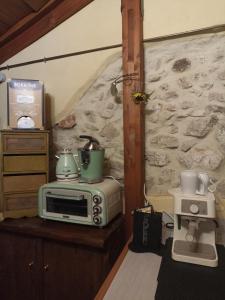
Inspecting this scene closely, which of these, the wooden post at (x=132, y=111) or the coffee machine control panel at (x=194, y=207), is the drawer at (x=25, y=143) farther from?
the coffee machine control panel at (x=194, y=207)

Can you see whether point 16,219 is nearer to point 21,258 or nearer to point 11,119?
point 21,258

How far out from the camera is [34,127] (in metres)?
1.70

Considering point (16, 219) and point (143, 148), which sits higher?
point (143, 148)

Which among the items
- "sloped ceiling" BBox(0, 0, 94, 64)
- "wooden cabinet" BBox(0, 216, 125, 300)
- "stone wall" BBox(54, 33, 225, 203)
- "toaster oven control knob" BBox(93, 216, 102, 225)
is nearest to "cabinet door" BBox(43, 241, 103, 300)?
"wooden cabinet" BBox(0, 216, 125, 300)

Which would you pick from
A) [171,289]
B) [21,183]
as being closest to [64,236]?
[21,183]

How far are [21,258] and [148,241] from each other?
0.81m

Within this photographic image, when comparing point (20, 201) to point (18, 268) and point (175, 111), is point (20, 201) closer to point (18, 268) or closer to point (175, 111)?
point (18, 268)

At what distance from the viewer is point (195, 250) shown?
1.21 m

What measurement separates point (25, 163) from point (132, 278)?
3.25 feet

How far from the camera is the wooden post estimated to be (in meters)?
1.60

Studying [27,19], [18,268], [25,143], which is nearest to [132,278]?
[18,268]

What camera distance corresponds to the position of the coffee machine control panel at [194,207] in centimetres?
114

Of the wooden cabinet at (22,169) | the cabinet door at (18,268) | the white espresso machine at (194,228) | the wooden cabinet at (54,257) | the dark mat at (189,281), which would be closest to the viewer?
the dark mat at (189,281)

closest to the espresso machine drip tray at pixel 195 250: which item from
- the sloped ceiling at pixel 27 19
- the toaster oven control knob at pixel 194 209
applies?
the toaster oven control knob at pixel 194 209
